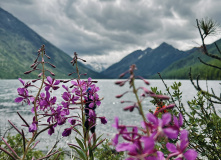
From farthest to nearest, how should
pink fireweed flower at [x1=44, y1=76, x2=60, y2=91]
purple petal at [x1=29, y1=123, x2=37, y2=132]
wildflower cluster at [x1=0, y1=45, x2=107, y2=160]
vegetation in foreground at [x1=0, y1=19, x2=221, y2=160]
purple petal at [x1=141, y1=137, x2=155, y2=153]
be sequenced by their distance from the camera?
1. pink fireweed flower at [x1=44, y1=76, x2=60, y2=91]
2. wildflower cluster at [x1=0, y1=45, x2=107, y2=160]
3. purple petal at [x1=29, y1=123, x2=37, y2=132]
4. vegetation in foreground at [x1=0, y1=19, x2=221, y2=160]
5. purple petal at [x1=141, y1=137, x2=155, y2=153]

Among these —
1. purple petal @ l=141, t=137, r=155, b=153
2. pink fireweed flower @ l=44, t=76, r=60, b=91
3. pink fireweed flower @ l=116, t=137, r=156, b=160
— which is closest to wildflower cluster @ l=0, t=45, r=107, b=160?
pink fireweed flower @ l=44, t=76, r=60, b=91

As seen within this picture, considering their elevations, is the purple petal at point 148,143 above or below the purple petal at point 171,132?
below

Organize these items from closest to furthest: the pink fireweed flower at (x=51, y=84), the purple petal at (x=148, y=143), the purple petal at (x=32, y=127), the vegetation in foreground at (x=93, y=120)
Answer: the purple petal at (x=148, y=143) → the vegetation in foreground at (x=93, y=120) → the purple petal at (x=32, y=127) → the pink fireweed flower at (x=51, y=84)

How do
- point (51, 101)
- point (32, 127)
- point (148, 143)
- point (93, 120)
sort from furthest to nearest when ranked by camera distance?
point (93, 120)
point (51, 101)
point (32, 127)
point (148, 143)

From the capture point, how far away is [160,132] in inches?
28.6

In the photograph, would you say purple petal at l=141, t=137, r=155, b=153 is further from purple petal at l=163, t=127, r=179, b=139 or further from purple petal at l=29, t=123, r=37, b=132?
purple petal at l=29, t=123, r=37, b=132

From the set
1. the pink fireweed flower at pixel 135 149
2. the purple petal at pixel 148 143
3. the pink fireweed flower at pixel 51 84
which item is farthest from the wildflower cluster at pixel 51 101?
the purple petal at pixel 148 143

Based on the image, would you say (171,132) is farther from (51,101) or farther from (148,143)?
(51,101)

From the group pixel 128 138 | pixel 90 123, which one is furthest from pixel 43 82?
pixel 128 138

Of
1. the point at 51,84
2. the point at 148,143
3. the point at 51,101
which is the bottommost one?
the point at 148,143

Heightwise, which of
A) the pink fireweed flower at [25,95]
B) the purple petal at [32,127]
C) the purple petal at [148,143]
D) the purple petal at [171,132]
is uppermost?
the pink fireweed flower at [25,95]

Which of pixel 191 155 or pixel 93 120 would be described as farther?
pixel 93 120

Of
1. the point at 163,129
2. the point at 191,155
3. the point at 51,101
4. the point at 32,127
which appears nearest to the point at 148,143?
the point at 163,129

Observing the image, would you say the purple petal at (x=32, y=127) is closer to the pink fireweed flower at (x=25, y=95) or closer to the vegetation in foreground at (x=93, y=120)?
the vegetation in foreground at (x=93, y=120)
